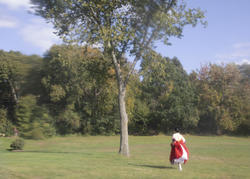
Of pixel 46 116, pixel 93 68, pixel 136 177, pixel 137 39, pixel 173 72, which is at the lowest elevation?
pixel 136 177

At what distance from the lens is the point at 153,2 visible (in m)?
18.2

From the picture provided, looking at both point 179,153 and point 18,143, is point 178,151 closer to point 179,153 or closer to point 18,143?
point 179,153

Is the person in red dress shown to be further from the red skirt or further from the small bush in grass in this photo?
the small bush in grass

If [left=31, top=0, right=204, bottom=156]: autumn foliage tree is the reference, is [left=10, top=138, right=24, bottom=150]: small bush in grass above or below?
below

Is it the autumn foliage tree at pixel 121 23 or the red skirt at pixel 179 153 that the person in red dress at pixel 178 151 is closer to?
the red skirt at pixel 179 153

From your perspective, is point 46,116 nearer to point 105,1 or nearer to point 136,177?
point 136,177

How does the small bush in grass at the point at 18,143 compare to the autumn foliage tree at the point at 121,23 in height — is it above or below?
below

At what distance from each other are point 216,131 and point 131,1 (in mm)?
51287

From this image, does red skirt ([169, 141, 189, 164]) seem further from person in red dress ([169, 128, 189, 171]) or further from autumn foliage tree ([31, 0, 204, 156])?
autumn foliage tree ([31, 0, 204, 156])

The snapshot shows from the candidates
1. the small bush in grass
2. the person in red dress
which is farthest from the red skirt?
the small bush in grass

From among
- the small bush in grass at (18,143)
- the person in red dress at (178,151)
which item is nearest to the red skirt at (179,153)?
the person in red dress at (178,151)

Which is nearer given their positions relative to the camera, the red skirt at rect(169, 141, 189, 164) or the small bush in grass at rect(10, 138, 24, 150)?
the small bush in grass at rect(10, 138, 24, 150)

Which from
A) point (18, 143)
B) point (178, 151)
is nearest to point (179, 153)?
point (178, 151)

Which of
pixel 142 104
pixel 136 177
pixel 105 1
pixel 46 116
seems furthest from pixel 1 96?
pixel 142 104
